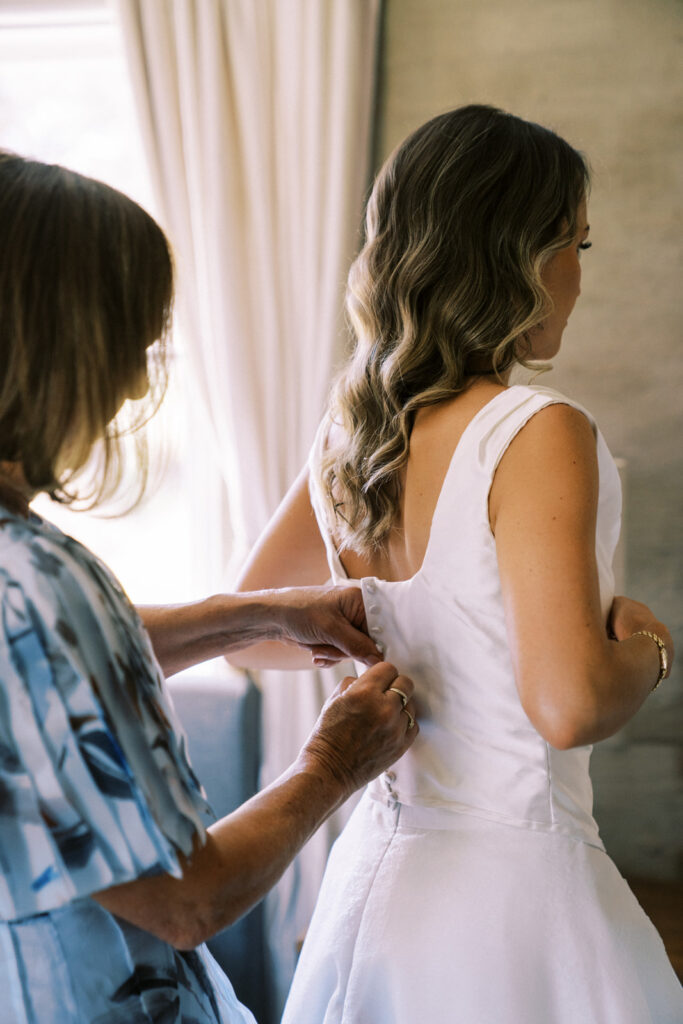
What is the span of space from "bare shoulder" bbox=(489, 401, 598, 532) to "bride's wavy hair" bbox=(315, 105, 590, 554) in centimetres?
17

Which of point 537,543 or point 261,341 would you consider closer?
point 537,543

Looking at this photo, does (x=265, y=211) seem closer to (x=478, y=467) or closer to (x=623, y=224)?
(x=623, y=224)

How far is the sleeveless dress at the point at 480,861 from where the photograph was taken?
948mm

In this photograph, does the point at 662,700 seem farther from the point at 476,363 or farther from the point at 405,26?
the point at 405,26

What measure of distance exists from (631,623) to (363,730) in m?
0.35

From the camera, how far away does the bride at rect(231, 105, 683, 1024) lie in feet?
2.91

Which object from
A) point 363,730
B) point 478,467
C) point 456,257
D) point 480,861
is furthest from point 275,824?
point 456,257

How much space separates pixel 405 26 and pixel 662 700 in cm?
186

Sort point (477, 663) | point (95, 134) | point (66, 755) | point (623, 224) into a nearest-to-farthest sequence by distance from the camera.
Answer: point (66, 755), point (477, 663), point (623, 224), point (95, 134)

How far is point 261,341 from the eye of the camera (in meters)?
2.18

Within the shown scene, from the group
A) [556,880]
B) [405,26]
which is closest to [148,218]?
[556,880]

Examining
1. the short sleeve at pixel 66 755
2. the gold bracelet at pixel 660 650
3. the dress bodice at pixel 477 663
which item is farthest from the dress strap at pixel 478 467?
the short sleeve at pixel 66 755

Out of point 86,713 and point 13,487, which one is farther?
point 13,487

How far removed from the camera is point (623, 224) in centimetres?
213
